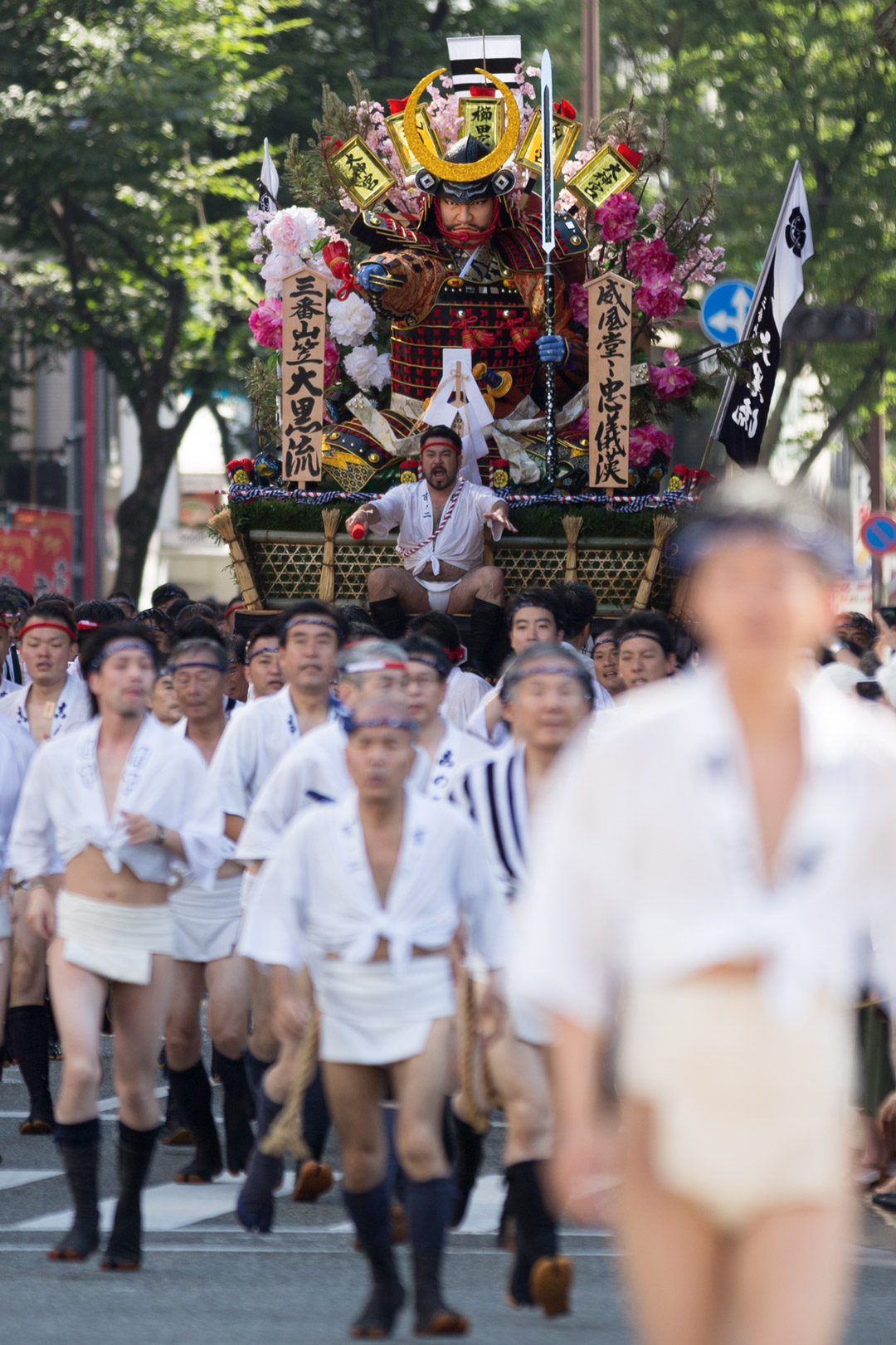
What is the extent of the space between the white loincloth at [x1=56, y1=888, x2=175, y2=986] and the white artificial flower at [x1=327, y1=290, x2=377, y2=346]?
673 centimetres

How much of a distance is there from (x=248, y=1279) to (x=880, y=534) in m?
18.9

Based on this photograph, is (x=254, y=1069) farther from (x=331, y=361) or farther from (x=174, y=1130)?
(x=331, y=361)

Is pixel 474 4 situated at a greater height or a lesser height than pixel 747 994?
greater

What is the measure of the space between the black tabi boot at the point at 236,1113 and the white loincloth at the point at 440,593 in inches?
164

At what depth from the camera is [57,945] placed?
21.2 feet

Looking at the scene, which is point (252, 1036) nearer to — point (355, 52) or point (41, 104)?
point (41, 104)

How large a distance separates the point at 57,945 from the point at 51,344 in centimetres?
1865

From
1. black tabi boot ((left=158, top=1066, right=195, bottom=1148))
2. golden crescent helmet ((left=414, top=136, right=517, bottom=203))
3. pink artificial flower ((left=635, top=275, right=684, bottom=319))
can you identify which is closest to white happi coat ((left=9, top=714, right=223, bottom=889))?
black tabi boot ((left=158, top=1066, right=195, bottom=1148))

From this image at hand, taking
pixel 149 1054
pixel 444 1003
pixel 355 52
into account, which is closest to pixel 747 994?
pixel 444 1003

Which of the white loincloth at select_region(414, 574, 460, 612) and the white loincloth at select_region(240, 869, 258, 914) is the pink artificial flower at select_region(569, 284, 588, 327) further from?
the white loincloth at select_region(240, 869, 258, 914)

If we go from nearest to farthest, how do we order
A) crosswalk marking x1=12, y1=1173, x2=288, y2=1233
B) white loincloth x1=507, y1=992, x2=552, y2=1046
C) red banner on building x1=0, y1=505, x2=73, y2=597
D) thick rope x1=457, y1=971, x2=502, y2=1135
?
white loincloth x1=507, y1=992, x2=552, y2=1046 < thick rope x1=457, y1=971, x2=502, y2=1135 < crosswalk marking x1=12, y1=1173, x2=288, y2=1233 < red banner on building x1=0, y1=505, x2=73, y2=597

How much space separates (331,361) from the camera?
41.9 ft

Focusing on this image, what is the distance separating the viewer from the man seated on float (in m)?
11.3

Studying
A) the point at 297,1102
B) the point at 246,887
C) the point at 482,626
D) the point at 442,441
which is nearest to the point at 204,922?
the point at 246,887
